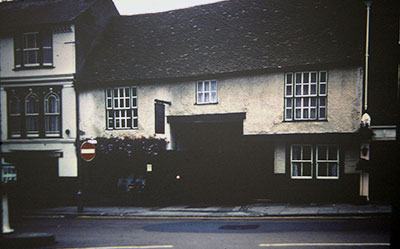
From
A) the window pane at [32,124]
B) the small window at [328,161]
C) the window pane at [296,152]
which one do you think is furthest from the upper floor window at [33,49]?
the small window at [328,161]

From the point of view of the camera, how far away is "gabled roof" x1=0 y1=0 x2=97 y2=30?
56.1 ft

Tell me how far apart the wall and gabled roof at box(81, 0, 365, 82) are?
0.62 m

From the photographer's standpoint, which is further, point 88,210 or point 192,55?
point 192,55

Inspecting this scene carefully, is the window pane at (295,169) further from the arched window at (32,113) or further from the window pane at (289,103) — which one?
the arched window at (32,113)

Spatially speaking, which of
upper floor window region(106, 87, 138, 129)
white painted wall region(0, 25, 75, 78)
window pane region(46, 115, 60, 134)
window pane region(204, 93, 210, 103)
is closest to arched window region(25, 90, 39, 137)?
window pane region(46, 115, 60, 134)

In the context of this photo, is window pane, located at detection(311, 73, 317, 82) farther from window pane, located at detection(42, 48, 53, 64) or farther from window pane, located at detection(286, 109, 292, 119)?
window pane, located at detection(42, 48, 53, 64)

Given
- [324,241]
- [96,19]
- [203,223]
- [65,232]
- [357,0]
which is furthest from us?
[96,19]

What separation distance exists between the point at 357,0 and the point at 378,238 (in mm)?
11822

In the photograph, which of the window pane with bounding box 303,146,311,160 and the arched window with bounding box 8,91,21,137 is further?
the arched window with bounding box 8,91,21,137

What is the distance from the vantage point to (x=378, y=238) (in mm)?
7906

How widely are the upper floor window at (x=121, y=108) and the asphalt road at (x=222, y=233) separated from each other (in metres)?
5.92

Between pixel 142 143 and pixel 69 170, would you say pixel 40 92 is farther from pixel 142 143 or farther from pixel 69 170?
pixel 142 143


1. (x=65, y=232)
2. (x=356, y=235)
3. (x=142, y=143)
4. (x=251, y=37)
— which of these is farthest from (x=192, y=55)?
(x=356, y=235)

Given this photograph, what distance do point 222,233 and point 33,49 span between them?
13788 millimetres
